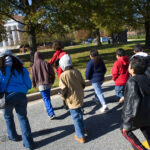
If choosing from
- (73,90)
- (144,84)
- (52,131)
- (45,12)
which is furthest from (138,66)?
(45,12)

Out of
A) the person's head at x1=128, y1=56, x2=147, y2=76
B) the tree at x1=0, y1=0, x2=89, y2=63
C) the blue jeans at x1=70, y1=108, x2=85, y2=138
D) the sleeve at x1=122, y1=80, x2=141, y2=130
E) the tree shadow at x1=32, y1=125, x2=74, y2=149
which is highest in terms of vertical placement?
the tree at x1=0, y1=0, x2=89, y2=63

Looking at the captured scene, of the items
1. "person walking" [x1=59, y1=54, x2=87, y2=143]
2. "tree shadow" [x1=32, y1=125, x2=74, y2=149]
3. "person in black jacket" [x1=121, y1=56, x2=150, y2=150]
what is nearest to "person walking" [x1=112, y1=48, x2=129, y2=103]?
"person walking" [x1=59, y1=54, x2=87, y2=143]

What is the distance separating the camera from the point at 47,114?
15.8 ft

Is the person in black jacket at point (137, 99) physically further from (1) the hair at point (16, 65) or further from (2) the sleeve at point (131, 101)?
Result: (1) the hair at point (16, 65)

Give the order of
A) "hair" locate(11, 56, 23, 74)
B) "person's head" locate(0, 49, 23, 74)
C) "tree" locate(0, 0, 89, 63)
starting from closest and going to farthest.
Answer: "person's head" locate(0, 49, 23, 74)
"hair" locate(11, 56, 23, 74)
"tree" locate(0, 0, 89, 63)

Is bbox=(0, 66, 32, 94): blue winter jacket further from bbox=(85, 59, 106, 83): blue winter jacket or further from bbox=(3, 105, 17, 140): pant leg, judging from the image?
bbox=(85, 59, 106, 83): blue winter jacket

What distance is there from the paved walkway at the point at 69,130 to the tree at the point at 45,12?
602 cm

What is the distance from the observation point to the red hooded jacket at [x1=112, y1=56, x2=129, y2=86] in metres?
4.52

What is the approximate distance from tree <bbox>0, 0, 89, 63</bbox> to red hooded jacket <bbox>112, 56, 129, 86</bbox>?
20.7ft

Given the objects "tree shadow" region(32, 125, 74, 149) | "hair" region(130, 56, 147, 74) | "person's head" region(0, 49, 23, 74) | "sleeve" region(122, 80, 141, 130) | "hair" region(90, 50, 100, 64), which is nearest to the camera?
"sleeve" region(122, 80, 141, 130)

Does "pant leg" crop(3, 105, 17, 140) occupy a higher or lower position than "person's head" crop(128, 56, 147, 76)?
lower

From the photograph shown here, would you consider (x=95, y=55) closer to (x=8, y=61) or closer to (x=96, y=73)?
(x=96, y=73)

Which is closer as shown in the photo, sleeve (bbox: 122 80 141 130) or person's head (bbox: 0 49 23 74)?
sleeve (bbox: 122 80 141 130)

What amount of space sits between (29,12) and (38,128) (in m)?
8.06
